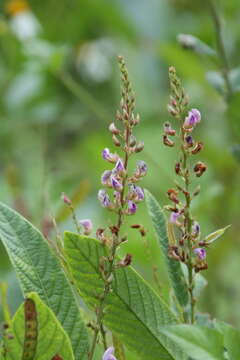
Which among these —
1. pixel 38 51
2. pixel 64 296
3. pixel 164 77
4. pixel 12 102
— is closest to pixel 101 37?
pixel 164 77

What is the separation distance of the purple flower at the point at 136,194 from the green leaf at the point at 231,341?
119 mm

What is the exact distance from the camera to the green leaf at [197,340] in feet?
1.82

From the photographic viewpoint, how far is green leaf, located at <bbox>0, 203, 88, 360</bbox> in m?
0.66

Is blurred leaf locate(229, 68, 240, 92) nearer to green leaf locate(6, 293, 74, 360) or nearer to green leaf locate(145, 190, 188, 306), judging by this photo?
green leaf locate(145, 190, 188, 306)

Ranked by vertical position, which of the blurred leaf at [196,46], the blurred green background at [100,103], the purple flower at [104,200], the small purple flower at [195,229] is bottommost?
the small purple flower at [195,229]

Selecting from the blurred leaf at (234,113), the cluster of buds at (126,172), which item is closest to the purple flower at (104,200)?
the cluster of buds at (126,172)

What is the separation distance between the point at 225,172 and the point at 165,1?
4.28ft

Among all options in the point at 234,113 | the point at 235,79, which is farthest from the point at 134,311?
the point at 235,79

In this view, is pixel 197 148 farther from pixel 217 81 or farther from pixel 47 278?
pixel 217 81

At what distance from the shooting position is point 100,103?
2537 millimetres

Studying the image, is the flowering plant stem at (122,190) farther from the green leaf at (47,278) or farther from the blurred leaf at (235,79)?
the blurred leaf at (235,79)

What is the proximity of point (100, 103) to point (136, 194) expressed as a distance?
1.94 m

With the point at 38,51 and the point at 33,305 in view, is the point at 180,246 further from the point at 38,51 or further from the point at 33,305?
the point at 38,51

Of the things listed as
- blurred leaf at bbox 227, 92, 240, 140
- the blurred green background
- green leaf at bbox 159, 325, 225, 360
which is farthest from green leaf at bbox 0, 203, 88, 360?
the blurred green background
